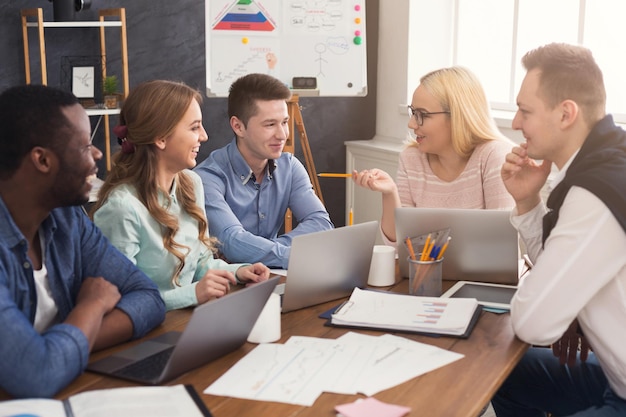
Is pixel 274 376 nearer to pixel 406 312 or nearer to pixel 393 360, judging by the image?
pixel 393 360

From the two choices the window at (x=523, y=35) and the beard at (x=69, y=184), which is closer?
the beard at (x=69, y=184)

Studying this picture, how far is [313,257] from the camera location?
177cm

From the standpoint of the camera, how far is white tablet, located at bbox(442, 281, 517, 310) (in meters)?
1.86

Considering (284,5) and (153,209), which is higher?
(284,5)

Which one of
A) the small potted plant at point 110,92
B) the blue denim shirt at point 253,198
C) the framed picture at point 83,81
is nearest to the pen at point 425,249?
the blue denim shirt at point 253,198

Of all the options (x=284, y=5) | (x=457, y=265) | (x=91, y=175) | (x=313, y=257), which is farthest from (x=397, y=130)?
(x=91, y=175)

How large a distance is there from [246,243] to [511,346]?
3.81 ft

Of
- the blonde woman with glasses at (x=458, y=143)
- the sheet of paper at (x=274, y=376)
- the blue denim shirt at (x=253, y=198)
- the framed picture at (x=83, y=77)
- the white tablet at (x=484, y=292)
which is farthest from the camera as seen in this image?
the framed picture at (x=83, y=77)

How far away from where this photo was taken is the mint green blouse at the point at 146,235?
6.41 feet

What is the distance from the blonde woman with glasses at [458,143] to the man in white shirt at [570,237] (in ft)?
1.55

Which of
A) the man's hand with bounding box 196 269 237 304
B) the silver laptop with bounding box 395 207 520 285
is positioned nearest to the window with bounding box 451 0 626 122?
the silver laptop with bounding box 395 207 520 285

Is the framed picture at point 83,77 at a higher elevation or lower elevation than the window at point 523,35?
lower

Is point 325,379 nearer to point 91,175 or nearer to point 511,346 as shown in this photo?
point 511,346

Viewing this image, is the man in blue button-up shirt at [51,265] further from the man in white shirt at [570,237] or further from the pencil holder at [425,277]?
the man in white shirt at [570,237]
